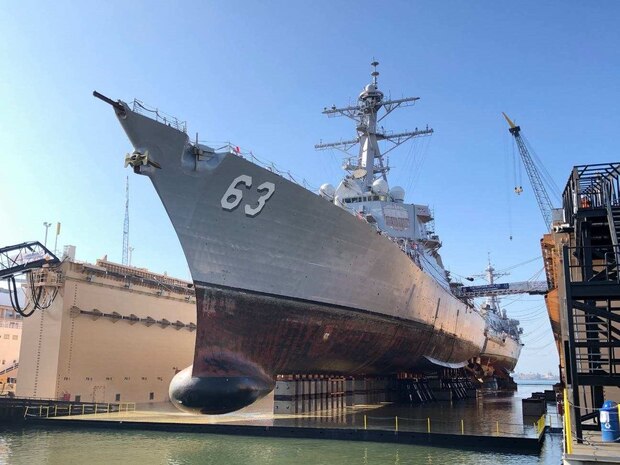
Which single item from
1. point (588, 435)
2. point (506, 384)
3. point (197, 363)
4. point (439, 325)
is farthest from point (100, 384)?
point (506, 384)

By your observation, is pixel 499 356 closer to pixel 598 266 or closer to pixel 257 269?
pixel 257 269

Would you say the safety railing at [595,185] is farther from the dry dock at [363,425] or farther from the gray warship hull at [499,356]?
the gray warship hull at [499,356]

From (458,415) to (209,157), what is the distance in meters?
11.7

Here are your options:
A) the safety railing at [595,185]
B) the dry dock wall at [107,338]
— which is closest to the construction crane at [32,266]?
the dry dock wall at [107,338]

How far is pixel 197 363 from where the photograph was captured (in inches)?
492

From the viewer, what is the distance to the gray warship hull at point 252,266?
1255 cm

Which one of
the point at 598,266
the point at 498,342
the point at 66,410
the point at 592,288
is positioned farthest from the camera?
the point at 498,342

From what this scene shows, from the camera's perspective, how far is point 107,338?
20.8 m

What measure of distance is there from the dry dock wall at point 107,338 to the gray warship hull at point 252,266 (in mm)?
8627

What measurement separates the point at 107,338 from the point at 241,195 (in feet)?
36.2

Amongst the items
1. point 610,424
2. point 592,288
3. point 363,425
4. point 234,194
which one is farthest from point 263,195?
point 610,424

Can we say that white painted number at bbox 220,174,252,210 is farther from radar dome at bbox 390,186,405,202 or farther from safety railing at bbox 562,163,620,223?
radar dome at bbox 390,186,405,202

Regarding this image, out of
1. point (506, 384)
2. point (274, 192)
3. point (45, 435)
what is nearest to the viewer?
point (274, 192)

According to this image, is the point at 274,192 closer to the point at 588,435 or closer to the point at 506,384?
the point at 588,435
